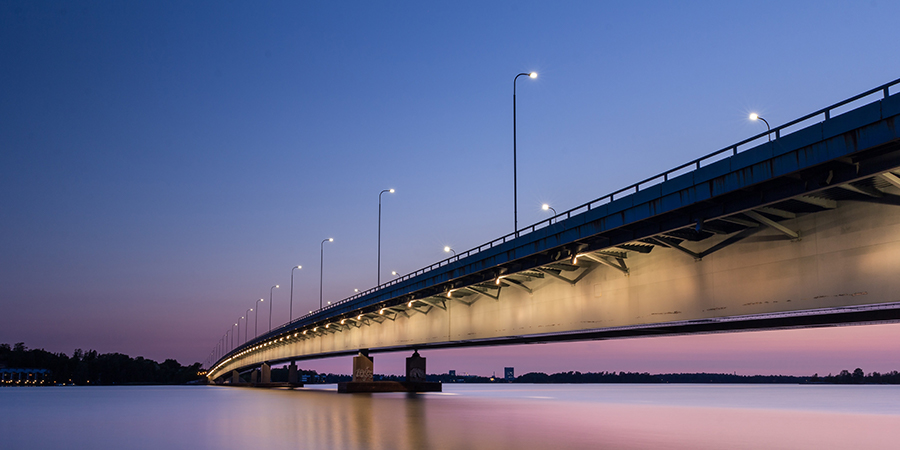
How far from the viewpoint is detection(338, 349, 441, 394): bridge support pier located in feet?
262

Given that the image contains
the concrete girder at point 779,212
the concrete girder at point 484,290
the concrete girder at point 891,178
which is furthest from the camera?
the concrete girder at point 484,290

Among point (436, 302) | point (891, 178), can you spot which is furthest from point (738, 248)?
point (436, 302)

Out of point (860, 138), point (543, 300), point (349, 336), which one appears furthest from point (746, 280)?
point (349, 336)

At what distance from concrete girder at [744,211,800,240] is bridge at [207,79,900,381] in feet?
0.20

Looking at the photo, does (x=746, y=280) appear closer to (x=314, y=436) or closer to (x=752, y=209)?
(x=752, y=209)

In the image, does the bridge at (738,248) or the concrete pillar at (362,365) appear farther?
the concrete pillar at (362,365)

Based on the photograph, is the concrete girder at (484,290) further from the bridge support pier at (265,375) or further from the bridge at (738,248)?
the bridge support pier at (265,375)

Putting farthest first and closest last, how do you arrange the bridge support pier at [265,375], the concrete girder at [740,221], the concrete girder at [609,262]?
the bridge support pier at [265,375] → the concrete girder at [609,262] → the concrete girder at [740,221]

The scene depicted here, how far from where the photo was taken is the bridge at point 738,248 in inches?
741

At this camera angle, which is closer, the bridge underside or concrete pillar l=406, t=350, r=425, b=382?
the bridge underside

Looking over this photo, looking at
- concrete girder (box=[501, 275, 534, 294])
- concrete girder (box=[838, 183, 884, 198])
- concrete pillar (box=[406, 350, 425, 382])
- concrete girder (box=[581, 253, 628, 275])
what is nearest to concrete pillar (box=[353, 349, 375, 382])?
concrete pillar (box=[406, 350, 425, 382])

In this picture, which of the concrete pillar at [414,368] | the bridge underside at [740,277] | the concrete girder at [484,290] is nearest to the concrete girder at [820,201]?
the bridge underside at [740,277]

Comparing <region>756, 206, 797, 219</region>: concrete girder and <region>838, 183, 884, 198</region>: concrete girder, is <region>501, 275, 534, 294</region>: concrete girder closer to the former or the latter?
<region>756, 206, 797, 219</region>: concrete girder

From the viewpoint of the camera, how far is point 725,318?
81.3 ft
